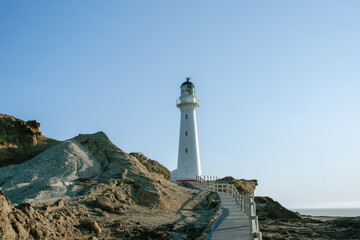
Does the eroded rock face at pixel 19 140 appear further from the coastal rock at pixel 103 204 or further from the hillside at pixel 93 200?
the coastal rock at pixel 103 204

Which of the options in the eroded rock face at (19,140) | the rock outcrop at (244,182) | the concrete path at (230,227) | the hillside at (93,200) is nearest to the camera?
the hillside at (93,200)

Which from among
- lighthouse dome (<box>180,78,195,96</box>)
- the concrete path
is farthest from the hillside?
lighthouse dome (<box>180,78,195,96</box>)

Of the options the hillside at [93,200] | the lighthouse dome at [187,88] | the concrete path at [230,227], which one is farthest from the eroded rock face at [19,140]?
the lighthouse dome at [187,88]

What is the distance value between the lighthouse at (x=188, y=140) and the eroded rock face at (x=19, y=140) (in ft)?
57.3

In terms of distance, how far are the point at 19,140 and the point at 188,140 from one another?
68.4ft

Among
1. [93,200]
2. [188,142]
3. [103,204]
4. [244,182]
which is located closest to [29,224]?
[103,204]

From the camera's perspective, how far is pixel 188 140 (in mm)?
42594

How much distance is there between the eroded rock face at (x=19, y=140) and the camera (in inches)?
1044

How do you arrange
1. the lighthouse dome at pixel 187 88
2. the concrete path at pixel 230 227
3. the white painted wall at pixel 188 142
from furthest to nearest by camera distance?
the lighthouse dome at pixel 187 88 → the white painted wall at pixel 188 142 → the concrete path at pixel 230 227

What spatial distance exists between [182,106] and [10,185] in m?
27.4

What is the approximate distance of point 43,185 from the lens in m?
19.4

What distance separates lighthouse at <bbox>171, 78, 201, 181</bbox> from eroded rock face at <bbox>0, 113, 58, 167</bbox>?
17471 millimetres

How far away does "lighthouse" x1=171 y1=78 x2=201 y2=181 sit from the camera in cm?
4156

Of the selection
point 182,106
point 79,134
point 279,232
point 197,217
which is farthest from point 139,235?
point 182,106
